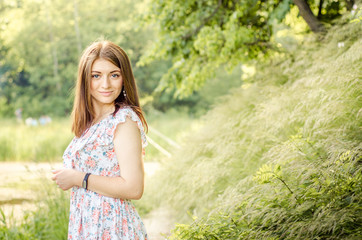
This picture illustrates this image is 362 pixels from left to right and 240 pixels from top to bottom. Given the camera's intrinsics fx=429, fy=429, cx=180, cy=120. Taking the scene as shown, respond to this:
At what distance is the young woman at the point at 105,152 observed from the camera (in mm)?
1853

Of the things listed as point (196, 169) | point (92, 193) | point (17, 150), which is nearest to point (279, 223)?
point (92, 193)

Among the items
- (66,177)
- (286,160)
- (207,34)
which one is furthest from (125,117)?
(207,34)

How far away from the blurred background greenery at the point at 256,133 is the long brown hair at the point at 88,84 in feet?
2.18

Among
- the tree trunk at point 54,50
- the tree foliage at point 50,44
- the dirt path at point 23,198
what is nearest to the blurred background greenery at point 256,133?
the dirt path at point 23,198

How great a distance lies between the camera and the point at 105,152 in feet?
6.38

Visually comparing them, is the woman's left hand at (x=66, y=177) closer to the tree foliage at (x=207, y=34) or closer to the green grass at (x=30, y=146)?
the tree foliage at (x=207, y=34)

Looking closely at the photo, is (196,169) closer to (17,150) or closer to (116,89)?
(116,89)

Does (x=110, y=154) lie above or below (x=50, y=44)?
below

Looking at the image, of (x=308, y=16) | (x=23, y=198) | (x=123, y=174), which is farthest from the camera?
(x=23, y=198)

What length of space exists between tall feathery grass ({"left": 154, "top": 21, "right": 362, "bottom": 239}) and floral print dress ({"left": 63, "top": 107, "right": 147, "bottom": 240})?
34 centimetres

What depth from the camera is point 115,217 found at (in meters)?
1.94

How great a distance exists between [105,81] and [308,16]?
10.6 feet

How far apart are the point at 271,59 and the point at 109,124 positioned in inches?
146

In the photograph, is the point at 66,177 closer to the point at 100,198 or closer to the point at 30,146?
the point at 100,198
